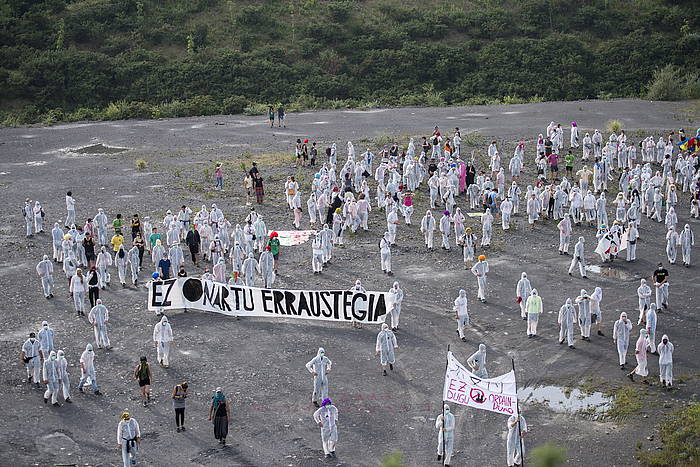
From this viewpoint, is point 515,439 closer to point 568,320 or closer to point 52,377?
point 568,320

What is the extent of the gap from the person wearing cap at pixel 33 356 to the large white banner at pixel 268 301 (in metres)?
4.43

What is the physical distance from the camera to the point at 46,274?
2664 centimetres

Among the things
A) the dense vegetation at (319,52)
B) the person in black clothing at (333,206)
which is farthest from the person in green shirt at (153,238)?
the dense vegetation at (319,52)

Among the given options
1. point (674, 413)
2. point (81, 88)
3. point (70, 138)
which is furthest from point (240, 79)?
point (674, 413)

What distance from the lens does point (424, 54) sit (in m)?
64.0

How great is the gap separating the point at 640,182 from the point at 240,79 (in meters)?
31.9

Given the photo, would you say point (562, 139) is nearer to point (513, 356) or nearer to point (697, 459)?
point (513, 356)

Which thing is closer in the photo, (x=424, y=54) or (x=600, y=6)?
(x=424, y=54)

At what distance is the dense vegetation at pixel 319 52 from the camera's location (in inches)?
2347

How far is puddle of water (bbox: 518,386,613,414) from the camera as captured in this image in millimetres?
19781

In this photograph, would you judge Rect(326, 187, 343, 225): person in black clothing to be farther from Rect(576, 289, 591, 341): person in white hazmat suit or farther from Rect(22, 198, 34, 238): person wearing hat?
Rect(576, 289, 591, 341): person in white hazmat suit

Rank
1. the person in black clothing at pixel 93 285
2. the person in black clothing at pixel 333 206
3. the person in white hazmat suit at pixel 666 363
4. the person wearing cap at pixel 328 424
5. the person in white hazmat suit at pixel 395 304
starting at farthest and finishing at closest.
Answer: the person in black clothing at pixel 333 206
the person in black clothing at pixel 93 285
the person in white hazmat suit at pixel 395 304
the person in white hazmat suit at pixel 666 363
the person wearing cap at pixel 328 424

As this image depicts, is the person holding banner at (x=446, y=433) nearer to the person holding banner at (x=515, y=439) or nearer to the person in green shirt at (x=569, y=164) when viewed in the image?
the person holding banner at (x=515, y=439)

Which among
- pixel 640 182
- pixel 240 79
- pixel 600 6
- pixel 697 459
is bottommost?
pixel 697 459
